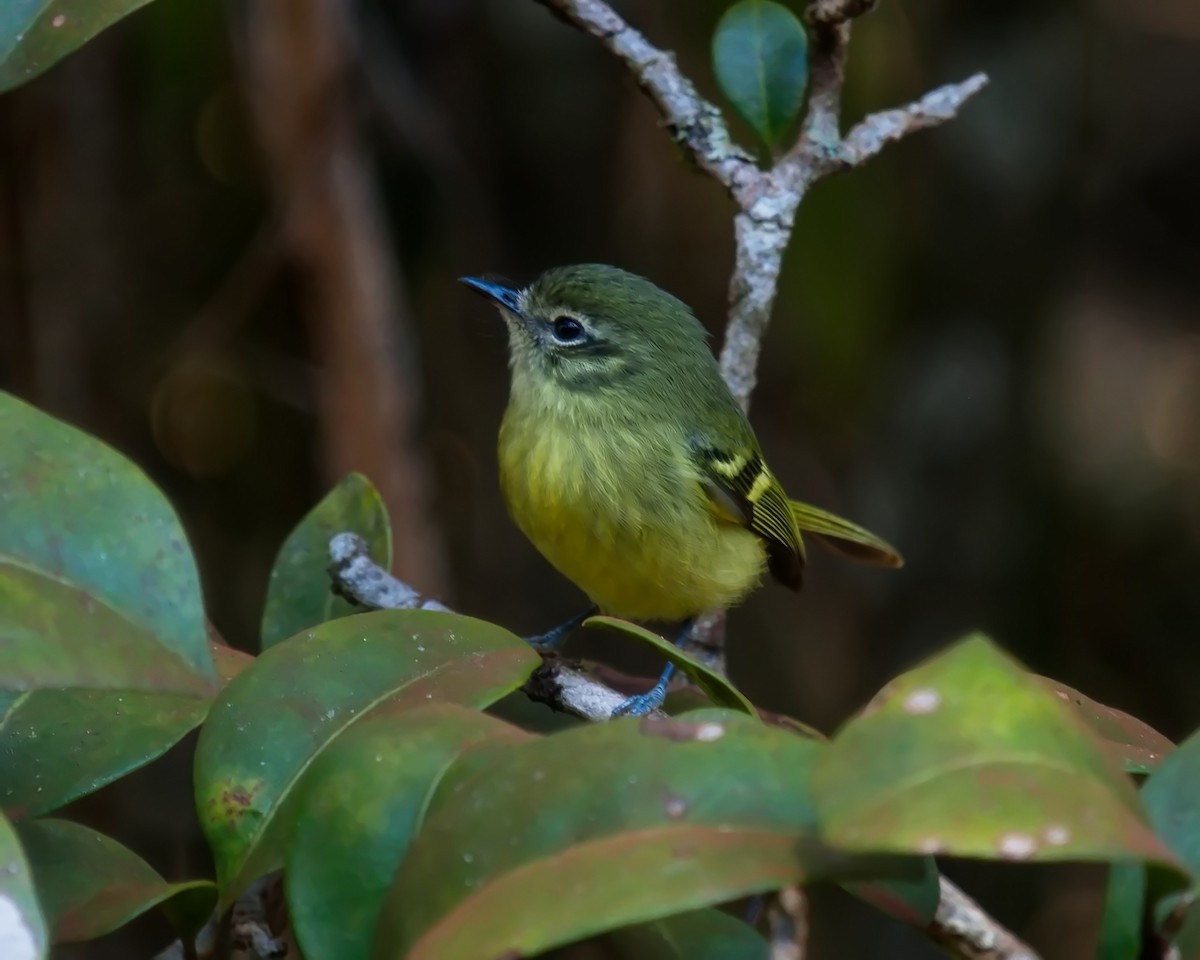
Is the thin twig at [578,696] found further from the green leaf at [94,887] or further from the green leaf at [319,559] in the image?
the green leaf at [94,887]

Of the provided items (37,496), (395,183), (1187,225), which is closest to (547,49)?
(395,183)

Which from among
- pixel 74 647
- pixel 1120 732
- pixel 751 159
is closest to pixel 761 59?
pixel 751 159

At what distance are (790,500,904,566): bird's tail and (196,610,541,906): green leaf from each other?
6.52 ft

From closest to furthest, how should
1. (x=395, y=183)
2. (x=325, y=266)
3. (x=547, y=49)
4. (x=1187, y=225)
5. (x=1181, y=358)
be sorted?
(x=325, y=266) → (x=395, y=183) → (x=547, y=49) → (x=1187, y=225) → (x=1181, y=358)

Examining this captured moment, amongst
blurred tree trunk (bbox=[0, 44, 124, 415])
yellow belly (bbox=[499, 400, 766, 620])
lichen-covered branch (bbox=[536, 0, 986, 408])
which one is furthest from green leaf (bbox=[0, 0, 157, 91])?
blurred tree trunk (bbox=[0, 44, 124, 415])

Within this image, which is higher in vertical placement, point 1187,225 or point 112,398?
point 112,398

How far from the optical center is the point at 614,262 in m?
4.30

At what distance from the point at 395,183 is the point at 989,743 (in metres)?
3.30

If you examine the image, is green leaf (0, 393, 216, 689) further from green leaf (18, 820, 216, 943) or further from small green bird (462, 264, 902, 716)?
small green bird (462, 264, 902, 716)

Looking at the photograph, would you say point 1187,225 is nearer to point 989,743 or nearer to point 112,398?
point 112,398

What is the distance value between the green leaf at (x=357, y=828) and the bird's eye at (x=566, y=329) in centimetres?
195

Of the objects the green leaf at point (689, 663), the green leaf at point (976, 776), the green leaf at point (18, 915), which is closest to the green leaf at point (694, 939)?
the green leaf at point (689, 663)

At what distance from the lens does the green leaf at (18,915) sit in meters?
0.92

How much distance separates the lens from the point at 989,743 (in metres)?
0.93
